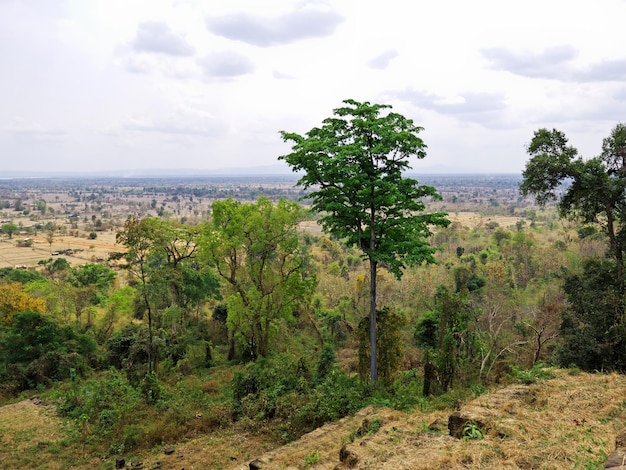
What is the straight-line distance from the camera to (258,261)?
17.4 m

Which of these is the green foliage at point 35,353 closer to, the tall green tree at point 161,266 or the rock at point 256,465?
the tall green tree at point 161,266

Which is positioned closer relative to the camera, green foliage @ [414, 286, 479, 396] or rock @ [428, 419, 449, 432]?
rock @ [428, 419, 449, 432]

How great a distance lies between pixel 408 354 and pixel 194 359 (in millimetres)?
10085

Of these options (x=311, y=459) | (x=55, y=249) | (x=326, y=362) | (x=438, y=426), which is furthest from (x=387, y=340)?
(x=55, y=249)

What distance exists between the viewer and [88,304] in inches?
1014

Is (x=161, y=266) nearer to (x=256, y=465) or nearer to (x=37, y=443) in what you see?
(x=37, y=443)

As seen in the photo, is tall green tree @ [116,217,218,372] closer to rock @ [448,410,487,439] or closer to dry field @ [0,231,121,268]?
rock @ [448,410,487,439]

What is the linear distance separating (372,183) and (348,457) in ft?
23.4

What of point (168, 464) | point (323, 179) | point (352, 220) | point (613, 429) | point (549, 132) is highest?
point (549, 132)

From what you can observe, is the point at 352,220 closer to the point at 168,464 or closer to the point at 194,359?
the point at 168,464

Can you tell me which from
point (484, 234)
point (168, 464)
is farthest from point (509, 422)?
point (484, 234)

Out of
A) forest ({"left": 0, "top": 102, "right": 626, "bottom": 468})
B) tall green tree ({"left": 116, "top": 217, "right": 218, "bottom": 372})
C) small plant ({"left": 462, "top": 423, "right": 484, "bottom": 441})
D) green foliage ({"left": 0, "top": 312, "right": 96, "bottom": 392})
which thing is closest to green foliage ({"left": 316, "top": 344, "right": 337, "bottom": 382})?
forest ({"left": 0, "top": 102, "right": 626, "bottom": 468})

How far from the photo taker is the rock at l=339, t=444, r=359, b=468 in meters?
6.66

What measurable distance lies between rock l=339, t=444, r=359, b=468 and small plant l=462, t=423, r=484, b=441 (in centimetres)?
176
